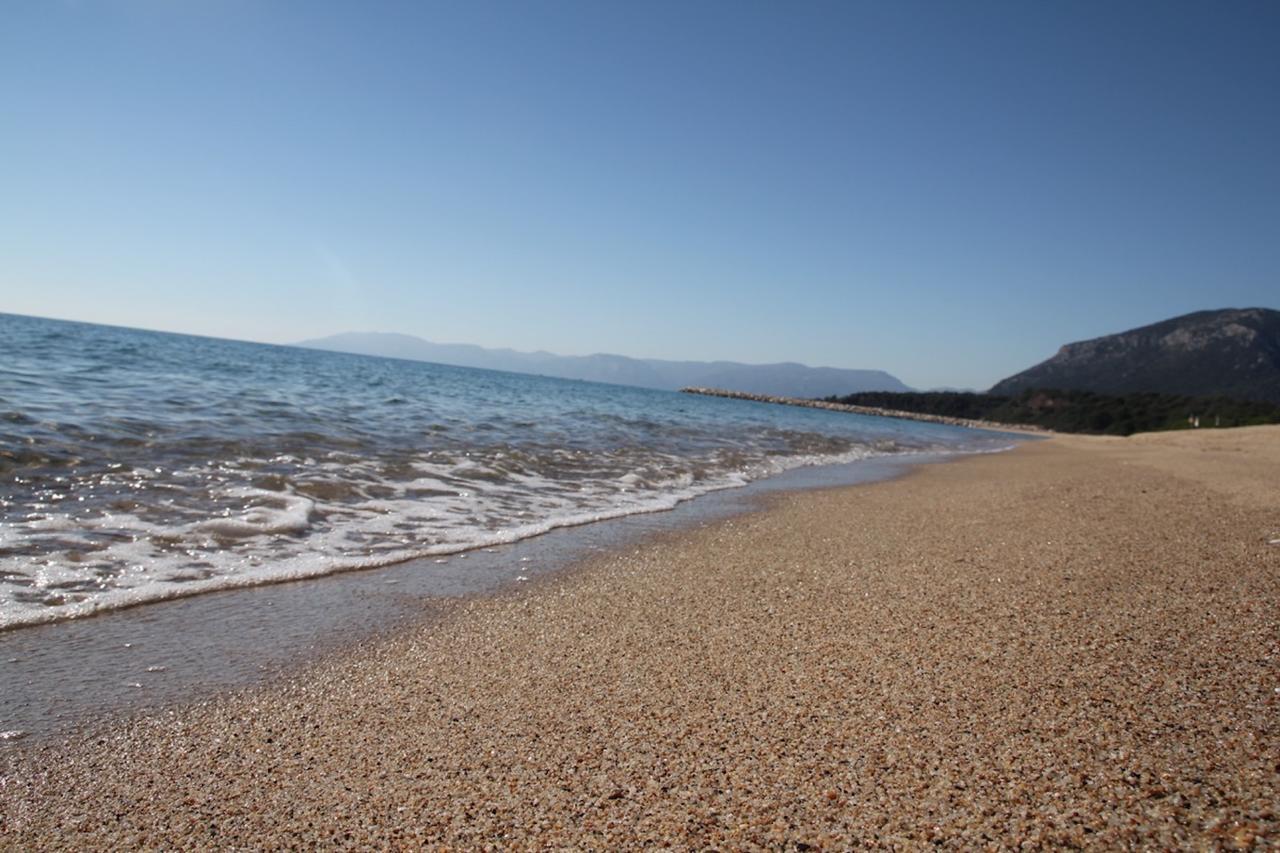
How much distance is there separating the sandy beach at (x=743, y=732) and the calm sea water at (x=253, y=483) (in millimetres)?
1604

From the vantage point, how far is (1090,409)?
4981 centimetres

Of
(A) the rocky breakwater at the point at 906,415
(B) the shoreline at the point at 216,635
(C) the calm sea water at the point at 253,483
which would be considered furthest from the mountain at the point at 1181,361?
(B) the shoreline at the point at 216,635

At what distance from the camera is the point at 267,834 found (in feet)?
5.51

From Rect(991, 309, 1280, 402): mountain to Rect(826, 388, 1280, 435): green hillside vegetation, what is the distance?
8467 mm

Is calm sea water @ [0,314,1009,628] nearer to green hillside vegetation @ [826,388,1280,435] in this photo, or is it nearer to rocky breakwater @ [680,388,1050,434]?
green hillside vegetation @ [826,388,1280,435]

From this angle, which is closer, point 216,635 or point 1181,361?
point 216,635

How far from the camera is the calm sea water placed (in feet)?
12.7

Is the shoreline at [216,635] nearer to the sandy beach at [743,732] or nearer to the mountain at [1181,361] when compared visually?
the sandy beach at [743,732]

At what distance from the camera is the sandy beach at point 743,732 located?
166cm

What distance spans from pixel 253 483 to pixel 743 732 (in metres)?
5.37

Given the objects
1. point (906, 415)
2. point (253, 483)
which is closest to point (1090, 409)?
point (906, 415)

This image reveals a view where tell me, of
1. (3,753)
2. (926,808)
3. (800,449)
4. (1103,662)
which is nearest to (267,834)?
(3,753)

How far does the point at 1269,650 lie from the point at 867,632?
155 cm

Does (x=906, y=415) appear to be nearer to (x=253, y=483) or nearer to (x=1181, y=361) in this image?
(x=1181, y=361)
